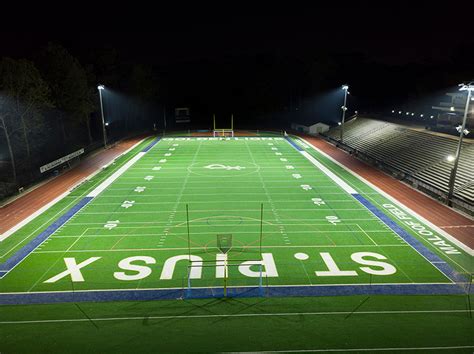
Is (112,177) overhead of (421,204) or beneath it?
overhead

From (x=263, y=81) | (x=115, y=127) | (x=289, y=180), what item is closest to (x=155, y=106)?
(x=115, y=127)

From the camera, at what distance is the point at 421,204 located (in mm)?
21672

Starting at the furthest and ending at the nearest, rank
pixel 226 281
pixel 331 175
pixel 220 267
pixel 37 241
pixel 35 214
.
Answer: pixel 331 175
pixel 35 214
pixel 37 241
pixel 220 267
pixel 226 281

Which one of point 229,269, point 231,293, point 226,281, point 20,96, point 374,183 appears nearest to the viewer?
point 231,293

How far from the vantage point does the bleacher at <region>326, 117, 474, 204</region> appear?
2428 cm

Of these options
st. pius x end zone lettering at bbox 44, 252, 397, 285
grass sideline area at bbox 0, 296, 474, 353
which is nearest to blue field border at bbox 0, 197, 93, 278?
st. pius x end zone lettering at bbox 44, 252, 397, 285

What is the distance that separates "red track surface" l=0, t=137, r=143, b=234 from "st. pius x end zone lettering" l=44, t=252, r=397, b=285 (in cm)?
654

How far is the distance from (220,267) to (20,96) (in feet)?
86.1

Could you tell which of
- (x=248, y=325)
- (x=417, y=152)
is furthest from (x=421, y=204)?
(x=248, y=325)

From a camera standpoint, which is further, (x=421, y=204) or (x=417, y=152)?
(x=417, y=152)

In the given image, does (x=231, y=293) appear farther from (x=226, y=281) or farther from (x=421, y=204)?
(x=421, y=204)

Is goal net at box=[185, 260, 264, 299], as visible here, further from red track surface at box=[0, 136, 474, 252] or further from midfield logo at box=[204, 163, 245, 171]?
midfield logo at box=[204, 163, 245, 171]

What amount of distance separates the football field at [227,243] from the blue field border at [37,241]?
0.14 feet

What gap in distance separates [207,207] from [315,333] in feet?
38.6
